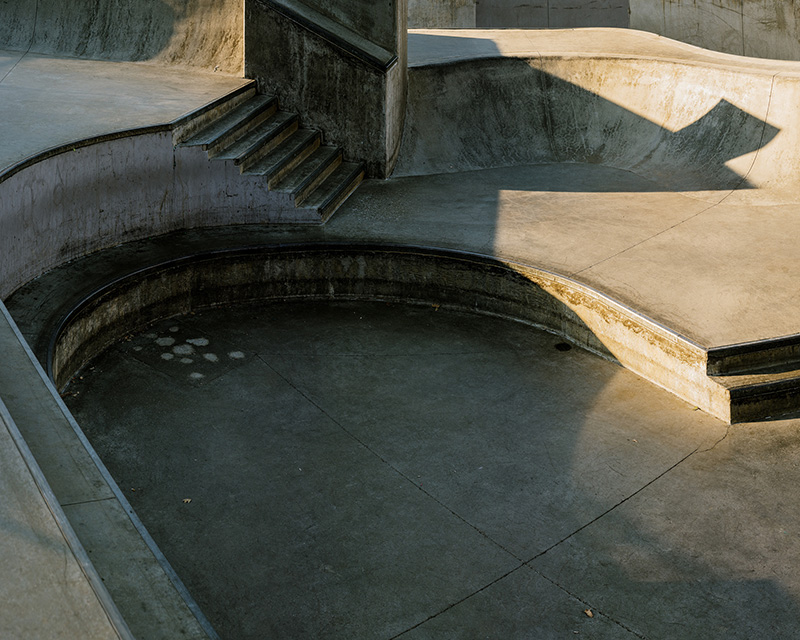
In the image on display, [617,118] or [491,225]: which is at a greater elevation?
[617,118]

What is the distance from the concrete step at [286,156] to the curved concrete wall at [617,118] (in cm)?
123

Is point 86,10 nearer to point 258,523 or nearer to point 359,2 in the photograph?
point 359,2

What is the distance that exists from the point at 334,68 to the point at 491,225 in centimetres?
257

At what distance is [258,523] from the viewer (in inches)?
219

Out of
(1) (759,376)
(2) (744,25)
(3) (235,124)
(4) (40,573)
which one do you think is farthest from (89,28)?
(2) (744,25)

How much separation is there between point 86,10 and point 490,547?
9.43 metres

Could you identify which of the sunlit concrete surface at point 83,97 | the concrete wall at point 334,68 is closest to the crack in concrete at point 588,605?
the sunlit concrete surface at point 83,97

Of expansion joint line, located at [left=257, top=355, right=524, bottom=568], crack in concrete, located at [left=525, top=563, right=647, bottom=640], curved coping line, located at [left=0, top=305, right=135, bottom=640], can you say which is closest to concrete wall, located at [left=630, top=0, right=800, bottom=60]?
expansion joint line, located at [left=257, top=355, right=524, bottom=568]

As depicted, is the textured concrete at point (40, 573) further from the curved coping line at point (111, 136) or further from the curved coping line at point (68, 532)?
the curved coping line at point (111, 136)

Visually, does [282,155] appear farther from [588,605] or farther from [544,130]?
[588,605]

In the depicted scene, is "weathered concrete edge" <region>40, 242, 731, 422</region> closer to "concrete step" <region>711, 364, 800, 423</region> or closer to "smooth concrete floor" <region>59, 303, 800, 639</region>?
"concrete step" <region>711, 364, 800, 423</region>

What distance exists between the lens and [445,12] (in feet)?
57.5

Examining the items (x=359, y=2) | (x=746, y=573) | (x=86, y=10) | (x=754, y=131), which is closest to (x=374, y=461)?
(x=746, y=573)

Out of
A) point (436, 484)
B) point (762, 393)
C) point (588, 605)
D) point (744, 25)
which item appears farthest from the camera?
point (744, 25)
